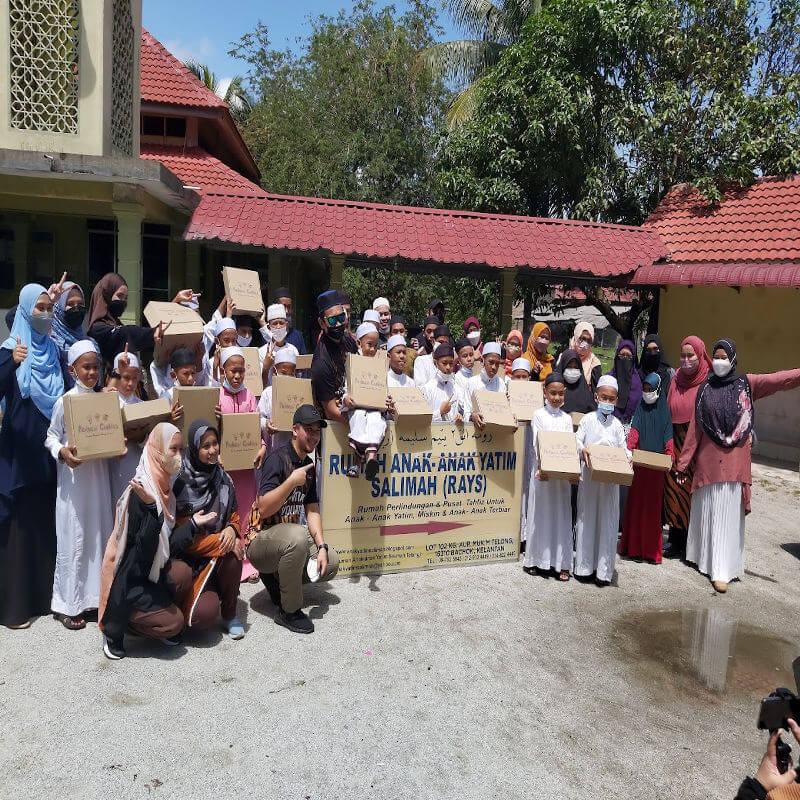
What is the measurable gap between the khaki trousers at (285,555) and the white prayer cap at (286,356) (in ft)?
6.29

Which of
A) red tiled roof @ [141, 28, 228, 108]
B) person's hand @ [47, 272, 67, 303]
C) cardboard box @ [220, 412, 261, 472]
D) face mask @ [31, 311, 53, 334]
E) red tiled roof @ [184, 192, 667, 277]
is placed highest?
red tiled roof @ [141, 28, 228, 108]

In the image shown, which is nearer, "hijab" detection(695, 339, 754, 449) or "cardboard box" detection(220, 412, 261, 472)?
"cardboard box" detection(220, 412, 261, 472)

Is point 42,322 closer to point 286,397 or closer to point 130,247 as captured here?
point 286,397

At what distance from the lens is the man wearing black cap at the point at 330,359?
508 centimetres

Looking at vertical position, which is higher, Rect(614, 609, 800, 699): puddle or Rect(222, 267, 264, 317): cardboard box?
Rect(222, 267, 264, 317): cardboard box

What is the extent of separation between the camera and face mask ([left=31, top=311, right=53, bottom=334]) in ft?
14.2

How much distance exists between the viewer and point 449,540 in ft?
18.4

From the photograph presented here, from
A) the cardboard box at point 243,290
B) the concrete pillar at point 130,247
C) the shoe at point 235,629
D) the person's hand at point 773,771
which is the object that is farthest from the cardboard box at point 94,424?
the concrete pillar at point 130,247

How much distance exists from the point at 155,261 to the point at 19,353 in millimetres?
7990

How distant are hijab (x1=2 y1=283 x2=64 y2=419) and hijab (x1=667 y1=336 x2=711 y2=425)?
498cm

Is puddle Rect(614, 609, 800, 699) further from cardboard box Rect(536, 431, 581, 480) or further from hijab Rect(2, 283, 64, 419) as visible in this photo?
hijab Rect(2, 283, 64, 419)

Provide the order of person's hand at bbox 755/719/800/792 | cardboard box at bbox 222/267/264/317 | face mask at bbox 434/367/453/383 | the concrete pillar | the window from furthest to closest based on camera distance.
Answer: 1. the window
2. the concrete pillar
3. cardboard box at bbox 222/267/264/317
4. face mask at bbox 434/367/453/383
5. person's hand at bbox 755/719/800/792

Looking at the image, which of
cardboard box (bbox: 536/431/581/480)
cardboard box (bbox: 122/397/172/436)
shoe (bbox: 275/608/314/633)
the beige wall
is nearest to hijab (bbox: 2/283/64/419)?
cardboard box (bbox: 122/397/172/436)

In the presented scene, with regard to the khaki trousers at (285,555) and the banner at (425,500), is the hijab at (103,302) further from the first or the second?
the khaki trousers at (285,555)
